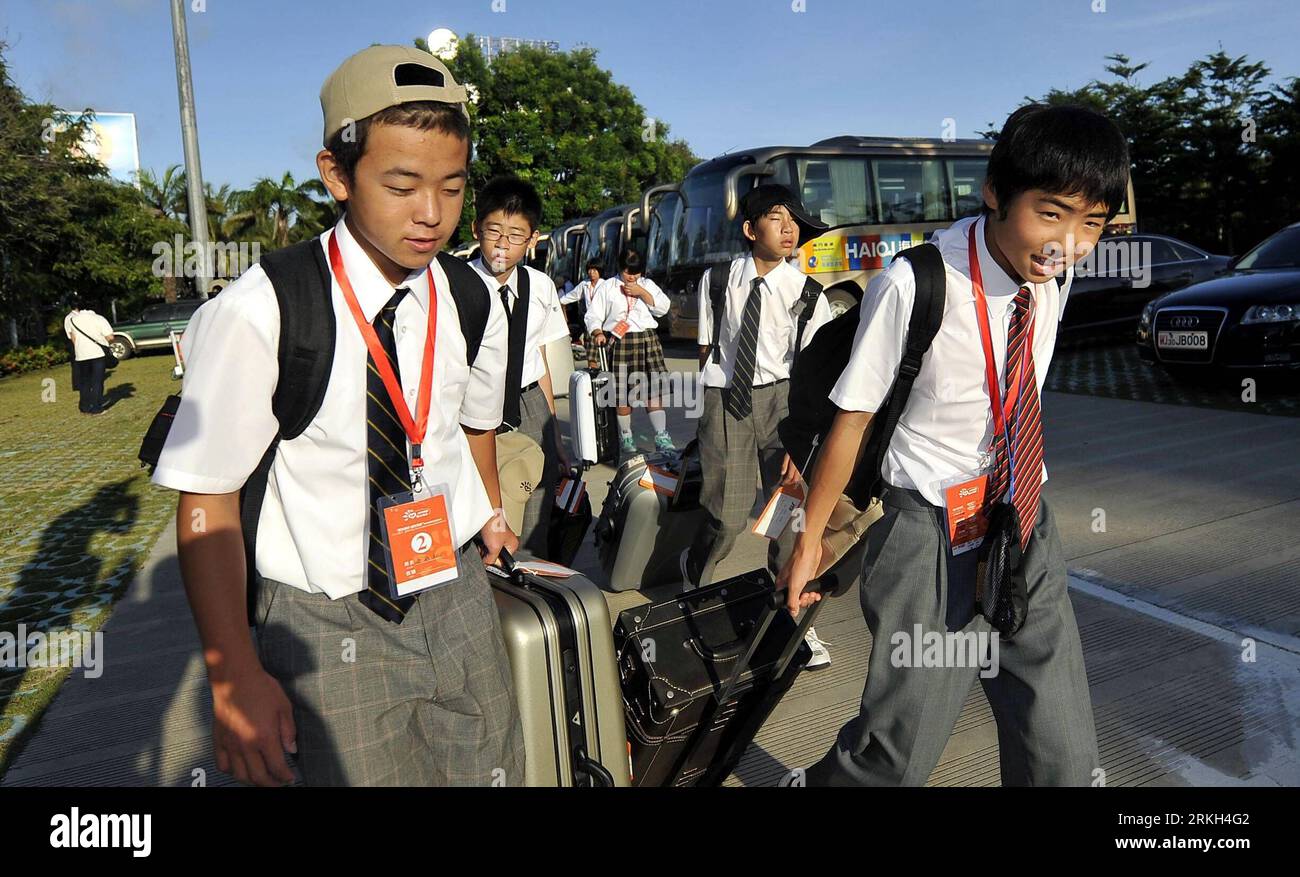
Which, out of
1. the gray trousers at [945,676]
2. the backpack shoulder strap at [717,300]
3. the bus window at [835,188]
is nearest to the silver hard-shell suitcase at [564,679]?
the gray trousers at [945,676]

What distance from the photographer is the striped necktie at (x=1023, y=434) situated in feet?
6.59

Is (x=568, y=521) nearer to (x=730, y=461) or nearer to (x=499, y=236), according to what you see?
(x=730, y=461)

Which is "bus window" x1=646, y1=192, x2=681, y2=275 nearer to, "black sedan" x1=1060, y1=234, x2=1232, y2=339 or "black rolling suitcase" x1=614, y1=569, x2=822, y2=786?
"black sedan" x1=1060, y1=234, x2=1232, y2=339

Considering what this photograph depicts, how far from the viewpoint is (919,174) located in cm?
1516

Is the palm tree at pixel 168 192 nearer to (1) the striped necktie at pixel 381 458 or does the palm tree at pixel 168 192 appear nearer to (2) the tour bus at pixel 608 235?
(2) the tour bus at pixel 608 235

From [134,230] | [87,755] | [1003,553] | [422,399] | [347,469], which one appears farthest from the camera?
[134,230]

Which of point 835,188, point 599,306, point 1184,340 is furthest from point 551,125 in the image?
point 1184,340

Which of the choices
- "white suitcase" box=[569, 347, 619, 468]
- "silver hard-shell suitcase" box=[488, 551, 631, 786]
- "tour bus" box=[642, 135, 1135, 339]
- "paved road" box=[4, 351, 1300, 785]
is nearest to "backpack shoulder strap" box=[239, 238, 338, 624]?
"silver hard-shell suitcase" box=[488, 551, 631, 786]

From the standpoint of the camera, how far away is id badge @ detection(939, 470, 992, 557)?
199 centimetres

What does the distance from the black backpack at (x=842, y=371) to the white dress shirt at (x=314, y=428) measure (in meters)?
0.83

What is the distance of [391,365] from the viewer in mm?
1666
